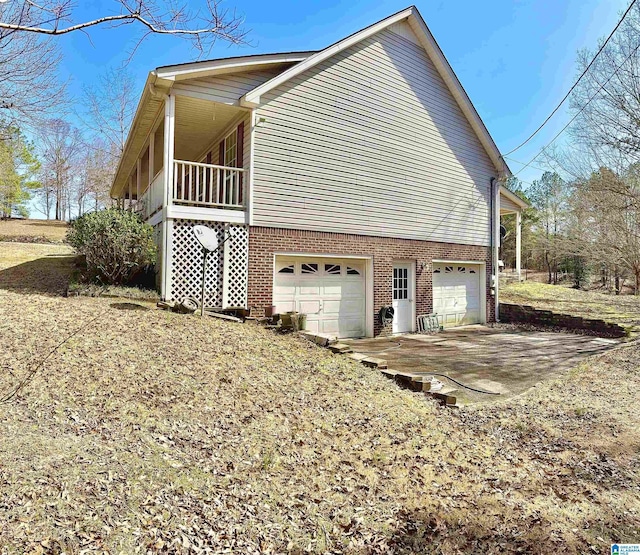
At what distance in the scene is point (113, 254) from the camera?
871cm

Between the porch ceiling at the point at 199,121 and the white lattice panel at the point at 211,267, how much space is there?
2898mm

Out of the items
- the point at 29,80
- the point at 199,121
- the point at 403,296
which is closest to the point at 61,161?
the point at 29,80

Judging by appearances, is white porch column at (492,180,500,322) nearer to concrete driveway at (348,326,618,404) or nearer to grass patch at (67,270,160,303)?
concrete driveway at (348,326,618,404)

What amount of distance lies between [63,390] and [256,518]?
2734 mm

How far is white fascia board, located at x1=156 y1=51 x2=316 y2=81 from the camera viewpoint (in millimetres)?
8312

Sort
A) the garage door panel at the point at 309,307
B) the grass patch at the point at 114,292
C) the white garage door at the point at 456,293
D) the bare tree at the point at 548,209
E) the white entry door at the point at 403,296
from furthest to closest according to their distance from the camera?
the bare tree at the point at 548,209, the white garage door at the point at 456,293, the white entry door at the point at 403,296, the garage door panel at the point at 309,307, the grass patch at the point at 114,292

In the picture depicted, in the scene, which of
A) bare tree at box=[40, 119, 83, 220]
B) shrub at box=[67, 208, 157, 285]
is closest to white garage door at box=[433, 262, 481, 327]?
shrub at box=[67, 208, 157, 285]

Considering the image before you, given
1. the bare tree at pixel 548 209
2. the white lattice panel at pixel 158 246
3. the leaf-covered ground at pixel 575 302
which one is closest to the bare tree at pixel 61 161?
the white lattice panel at pixel 158 246

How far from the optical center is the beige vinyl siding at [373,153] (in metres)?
9.84

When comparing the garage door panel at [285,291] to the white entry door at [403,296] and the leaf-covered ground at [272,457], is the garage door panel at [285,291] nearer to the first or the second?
the leaf-covered ground at [272,457]

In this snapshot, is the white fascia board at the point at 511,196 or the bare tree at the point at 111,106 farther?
the bare tree at the point at 111,106

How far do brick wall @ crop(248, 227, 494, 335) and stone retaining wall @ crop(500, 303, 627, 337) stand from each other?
910 mm

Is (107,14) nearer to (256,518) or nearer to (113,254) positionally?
(113,254)

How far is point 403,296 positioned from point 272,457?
881 centimetres
